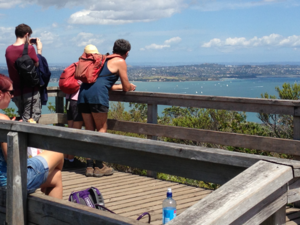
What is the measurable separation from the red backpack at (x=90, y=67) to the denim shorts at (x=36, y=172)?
2.10 meters

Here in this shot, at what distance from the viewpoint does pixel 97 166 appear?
522cm

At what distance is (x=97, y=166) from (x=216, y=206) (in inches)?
160

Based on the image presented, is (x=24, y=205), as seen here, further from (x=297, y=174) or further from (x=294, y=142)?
(x=294, y=142)

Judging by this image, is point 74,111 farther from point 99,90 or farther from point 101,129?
point 99,90

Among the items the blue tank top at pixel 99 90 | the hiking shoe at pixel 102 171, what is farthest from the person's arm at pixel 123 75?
the hiking shoe at pixel 102 171

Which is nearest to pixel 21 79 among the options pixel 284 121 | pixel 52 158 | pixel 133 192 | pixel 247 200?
pixel 133 192

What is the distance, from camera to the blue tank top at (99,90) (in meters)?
4.94

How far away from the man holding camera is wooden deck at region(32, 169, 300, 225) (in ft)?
3.05

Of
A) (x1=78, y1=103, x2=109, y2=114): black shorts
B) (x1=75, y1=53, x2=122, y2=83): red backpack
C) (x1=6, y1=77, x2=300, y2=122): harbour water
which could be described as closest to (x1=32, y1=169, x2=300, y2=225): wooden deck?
(x1=78, y1=103, x2=109, y2=114): black shorts

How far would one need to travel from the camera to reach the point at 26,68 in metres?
5.02

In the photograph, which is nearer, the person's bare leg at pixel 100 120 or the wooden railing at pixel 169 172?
the wooden railing at pixel 169 172

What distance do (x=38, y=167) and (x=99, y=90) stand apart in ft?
7.23

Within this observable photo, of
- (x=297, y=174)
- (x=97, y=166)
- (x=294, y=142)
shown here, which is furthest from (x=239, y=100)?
(x=297, y=174)

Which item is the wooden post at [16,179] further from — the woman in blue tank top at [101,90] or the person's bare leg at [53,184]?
the woman in blue tank top at [101,90]
